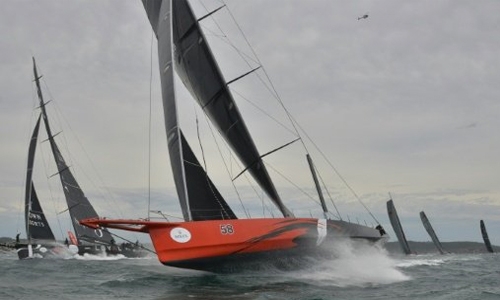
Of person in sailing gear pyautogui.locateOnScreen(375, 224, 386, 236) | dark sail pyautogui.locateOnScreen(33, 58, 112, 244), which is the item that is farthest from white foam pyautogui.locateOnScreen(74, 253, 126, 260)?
person in sailing gear pyautogui.locateOnScreen(375, 224, 386, 236)

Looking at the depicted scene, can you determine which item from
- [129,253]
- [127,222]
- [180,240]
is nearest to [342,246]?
[180,240]

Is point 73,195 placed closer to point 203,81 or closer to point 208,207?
point 203,81

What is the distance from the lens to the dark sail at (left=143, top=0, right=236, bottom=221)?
51.9ft

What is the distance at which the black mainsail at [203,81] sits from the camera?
56.2 feet

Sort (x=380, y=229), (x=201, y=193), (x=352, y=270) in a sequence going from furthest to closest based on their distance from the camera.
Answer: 1. (x=380, y=229)
2. (x=201, y=193)
3. (x=352, y=270)

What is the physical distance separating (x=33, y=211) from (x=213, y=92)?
76.1 ft

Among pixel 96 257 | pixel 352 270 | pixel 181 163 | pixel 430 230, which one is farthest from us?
pixel 430 230

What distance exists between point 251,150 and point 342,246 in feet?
15.0

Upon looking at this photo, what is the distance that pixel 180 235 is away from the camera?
545 inches

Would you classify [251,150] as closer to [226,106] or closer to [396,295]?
[226,106]

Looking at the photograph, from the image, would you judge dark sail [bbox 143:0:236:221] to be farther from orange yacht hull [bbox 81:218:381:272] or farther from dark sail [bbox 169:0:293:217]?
orange yacht hull [bbox 81:218:381:272]

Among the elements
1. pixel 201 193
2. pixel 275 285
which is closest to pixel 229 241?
pixel 275 285

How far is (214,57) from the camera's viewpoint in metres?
17.8

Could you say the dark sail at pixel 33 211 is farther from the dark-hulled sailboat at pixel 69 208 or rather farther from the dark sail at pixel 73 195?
the dark sail at pixel 73 195
